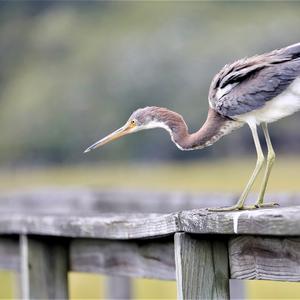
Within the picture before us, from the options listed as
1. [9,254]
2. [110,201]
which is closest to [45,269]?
[9,254]

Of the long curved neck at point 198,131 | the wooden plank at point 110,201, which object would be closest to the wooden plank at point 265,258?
the long curved neck at point 198,131

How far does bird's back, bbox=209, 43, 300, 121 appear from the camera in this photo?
478cm

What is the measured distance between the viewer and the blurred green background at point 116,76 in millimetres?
52844

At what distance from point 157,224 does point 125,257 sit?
0.63 m

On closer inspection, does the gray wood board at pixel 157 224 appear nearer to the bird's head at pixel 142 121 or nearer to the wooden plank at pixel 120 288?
the bird's head at pixel 142 121

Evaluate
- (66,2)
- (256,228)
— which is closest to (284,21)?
(66,2)

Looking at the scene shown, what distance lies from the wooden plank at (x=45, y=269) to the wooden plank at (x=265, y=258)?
1.57 m

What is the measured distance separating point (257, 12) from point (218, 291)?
262ft

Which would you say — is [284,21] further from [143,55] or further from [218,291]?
[218,291]

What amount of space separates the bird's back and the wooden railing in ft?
1.81

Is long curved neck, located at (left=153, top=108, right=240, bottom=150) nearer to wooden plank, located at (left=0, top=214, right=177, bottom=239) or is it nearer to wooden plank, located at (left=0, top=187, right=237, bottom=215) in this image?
wooden plank, located at (left=0, top=214, right=177, bottom=239)

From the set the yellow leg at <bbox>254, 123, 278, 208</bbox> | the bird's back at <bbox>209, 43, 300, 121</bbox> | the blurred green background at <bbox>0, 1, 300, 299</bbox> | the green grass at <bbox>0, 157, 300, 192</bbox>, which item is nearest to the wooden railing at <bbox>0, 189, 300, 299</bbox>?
the yellow leg at <bbox>254, 123, 278, 208</bbox>

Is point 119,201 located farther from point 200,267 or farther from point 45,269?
point 200,267

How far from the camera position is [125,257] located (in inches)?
196
